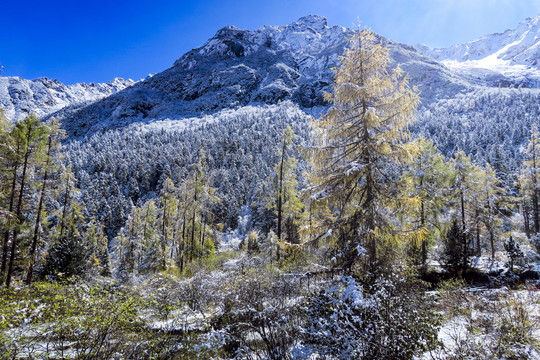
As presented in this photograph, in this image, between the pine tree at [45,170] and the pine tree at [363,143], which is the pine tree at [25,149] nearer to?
the pine tree at [45,170]

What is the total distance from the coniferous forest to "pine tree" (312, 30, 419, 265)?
53 millimetres

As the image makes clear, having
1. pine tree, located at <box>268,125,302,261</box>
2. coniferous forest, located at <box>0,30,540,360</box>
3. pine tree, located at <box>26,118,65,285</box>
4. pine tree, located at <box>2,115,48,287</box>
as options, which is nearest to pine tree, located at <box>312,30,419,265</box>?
coniferous forest, located at <box>0,30,540,360</box>

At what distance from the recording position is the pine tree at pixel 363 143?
26.9ft

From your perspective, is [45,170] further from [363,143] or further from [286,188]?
[363,143]

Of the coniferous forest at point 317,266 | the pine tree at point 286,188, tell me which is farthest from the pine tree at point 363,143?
the pine tree at point 286,188

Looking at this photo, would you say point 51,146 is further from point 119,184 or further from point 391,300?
point 119,184

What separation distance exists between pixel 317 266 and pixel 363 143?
4.54 meters

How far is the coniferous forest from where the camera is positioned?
4.98 meters

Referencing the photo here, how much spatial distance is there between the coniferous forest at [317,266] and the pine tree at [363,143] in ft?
0.17

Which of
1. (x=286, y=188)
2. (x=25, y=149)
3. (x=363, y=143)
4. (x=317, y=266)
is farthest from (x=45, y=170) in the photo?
(x=363, y=143)

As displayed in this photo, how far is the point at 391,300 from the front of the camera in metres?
5.44

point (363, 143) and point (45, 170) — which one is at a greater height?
point (363, 143)

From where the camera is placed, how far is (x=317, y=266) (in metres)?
8.17

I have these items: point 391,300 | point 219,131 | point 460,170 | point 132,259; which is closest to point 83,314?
point 391,300
